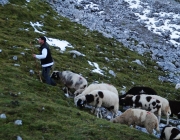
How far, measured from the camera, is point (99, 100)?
1673 centimetres

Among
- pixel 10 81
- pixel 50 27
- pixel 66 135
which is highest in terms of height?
pixel 50 27

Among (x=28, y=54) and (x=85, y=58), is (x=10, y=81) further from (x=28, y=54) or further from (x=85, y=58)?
(x=85, y=58)

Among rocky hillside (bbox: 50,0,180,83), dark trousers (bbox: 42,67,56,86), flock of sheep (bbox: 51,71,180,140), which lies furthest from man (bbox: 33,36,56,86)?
rocky hillside (bbox: 50,0,180,83)

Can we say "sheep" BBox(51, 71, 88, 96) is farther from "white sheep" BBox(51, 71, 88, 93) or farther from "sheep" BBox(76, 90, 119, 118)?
"sheep" BBox(76, 90, 119, 118)

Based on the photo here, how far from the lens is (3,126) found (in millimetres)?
11406

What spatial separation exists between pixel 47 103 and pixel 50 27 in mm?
21117

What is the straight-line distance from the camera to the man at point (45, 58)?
17266 mm

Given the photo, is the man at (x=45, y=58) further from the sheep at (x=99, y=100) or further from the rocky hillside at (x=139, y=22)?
the rocky hillside at (x=139, y=22)

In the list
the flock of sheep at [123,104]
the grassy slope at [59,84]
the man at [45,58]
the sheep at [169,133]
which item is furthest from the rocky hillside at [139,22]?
the sheep at [169,133]

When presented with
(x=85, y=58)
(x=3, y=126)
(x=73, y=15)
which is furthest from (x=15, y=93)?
(x=73, y=15)

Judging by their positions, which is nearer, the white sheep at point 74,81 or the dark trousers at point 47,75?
the dark trousers at point 47,75

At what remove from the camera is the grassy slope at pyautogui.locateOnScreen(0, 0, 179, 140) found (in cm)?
1226

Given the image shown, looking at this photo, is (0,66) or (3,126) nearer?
(3,126)

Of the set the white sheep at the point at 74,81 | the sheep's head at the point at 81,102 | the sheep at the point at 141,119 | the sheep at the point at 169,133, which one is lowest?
the sheep at the point at 169,133
